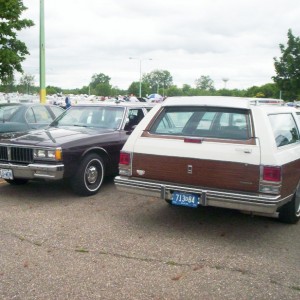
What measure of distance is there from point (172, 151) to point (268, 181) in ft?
3.93

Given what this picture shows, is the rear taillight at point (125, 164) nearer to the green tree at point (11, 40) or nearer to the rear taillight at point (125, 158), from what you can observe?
the rear taillight at point (125, 158)

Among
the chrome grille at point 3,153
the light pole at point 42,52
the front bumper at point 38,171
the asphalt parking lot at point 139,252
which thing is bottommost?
the asphalt parking lot at point 139,252

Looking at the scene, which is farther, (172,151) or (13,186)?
(13,186)

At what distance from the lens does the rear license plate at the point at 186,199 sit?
4879 mm

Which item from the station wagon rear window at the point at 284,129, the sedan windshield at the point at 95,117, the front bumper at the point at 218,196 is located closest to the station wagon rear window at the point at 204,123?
the station wagon rear window at the point at 284,129

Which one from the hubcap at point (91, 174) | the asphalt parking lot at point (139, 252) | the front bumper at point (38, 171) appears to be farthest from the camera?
the hubcap at point (91, 174)

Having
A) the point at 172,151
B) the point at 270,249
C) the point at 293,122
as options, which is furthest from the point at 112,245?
the point at 293,122

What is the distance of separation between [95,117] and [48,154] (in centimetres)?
191

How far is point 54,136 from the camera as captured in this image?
22.2 ft

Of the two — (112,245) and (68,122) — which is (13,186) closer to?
(68,122)

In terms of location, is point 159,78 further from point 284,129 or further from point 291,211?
point 291,211

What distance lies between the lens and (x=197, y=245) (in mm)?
4770

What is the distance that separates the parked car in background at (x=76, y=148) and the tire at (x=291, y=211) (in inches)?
121

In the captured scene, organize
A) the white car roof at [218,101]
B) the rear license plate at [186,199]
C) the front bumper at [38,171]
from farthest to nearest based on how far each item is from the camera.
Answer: the front bumper at [38,171] < the white car roof at [218,101] < the rear license plate at [186,199]
